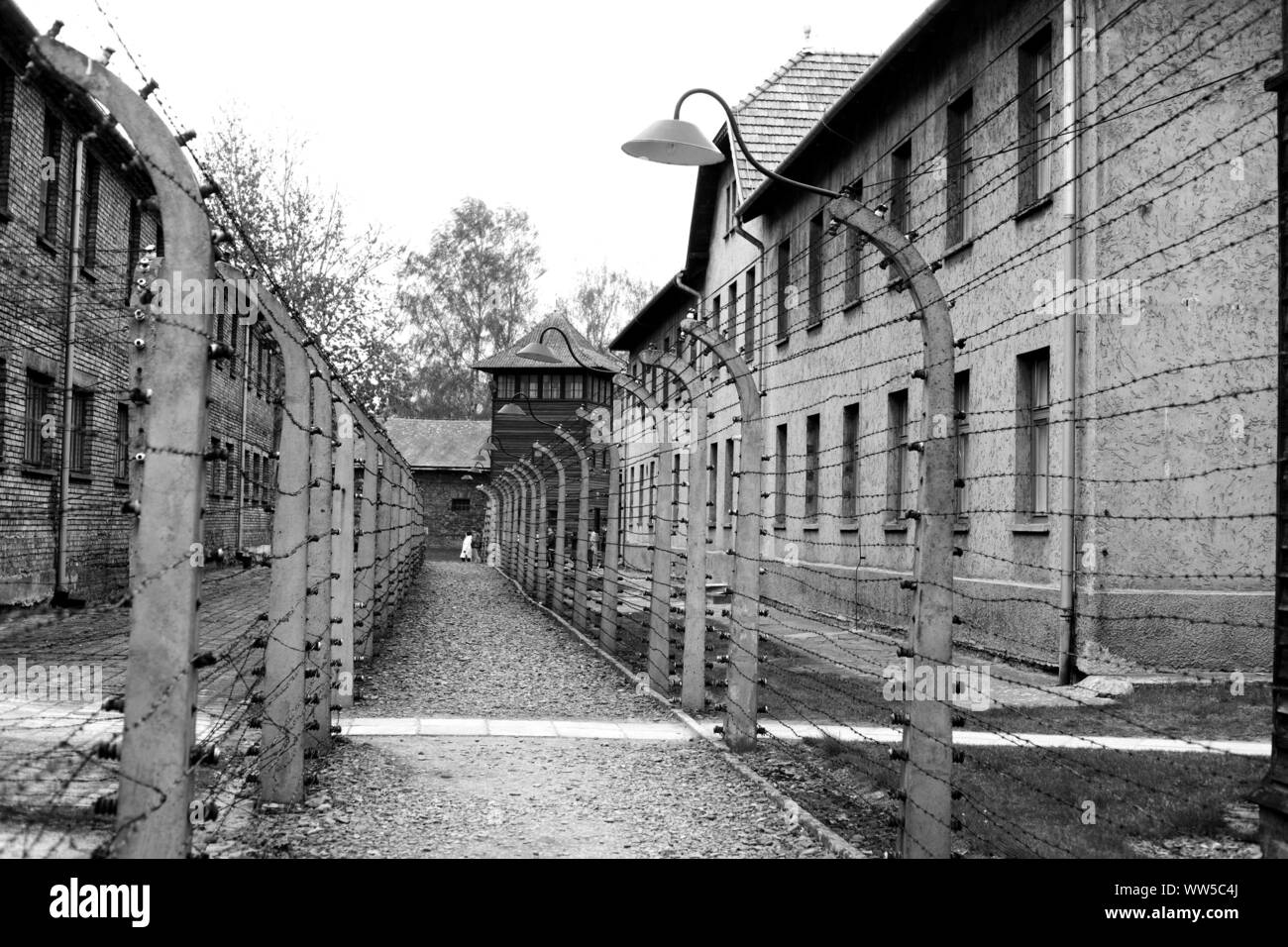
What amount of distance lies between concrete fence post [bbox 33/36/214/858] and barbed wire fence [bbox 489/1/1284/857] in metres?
2.88

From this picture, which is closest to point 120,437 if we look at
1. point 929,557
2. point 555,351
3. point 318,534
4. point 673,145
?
point 673,145

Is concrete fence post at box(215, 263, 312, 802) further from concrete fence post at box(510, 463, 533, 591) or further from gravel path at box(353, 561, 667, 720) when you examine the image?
concrete fence post at box(510, 463, 533, 591)

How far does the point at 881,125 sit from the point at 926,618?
1809 cm

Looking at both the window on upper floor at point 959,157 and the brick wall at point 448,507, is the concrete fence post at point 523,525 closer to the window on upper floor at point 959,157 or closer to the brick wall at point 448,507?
the window on upper floor at point 959,157

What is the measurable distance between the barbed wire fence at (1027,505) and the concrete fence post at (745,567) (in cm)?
2

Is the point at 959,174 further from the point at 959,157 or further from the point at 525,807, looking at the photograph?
the point at 525,807

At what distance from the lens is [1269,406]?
1480 centimetres

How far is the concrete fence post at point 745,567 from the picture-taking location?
9953mm

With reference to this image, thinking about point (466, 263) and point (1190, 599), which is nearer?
point (1190, 599)

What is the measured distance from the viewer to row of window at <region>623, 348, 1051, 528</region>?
15.1 meters

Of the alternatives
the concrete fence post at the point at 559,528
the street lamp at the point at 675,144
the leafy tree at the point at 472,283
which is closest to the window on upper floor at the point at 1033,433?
the concrete fence post at the point at 559,528
